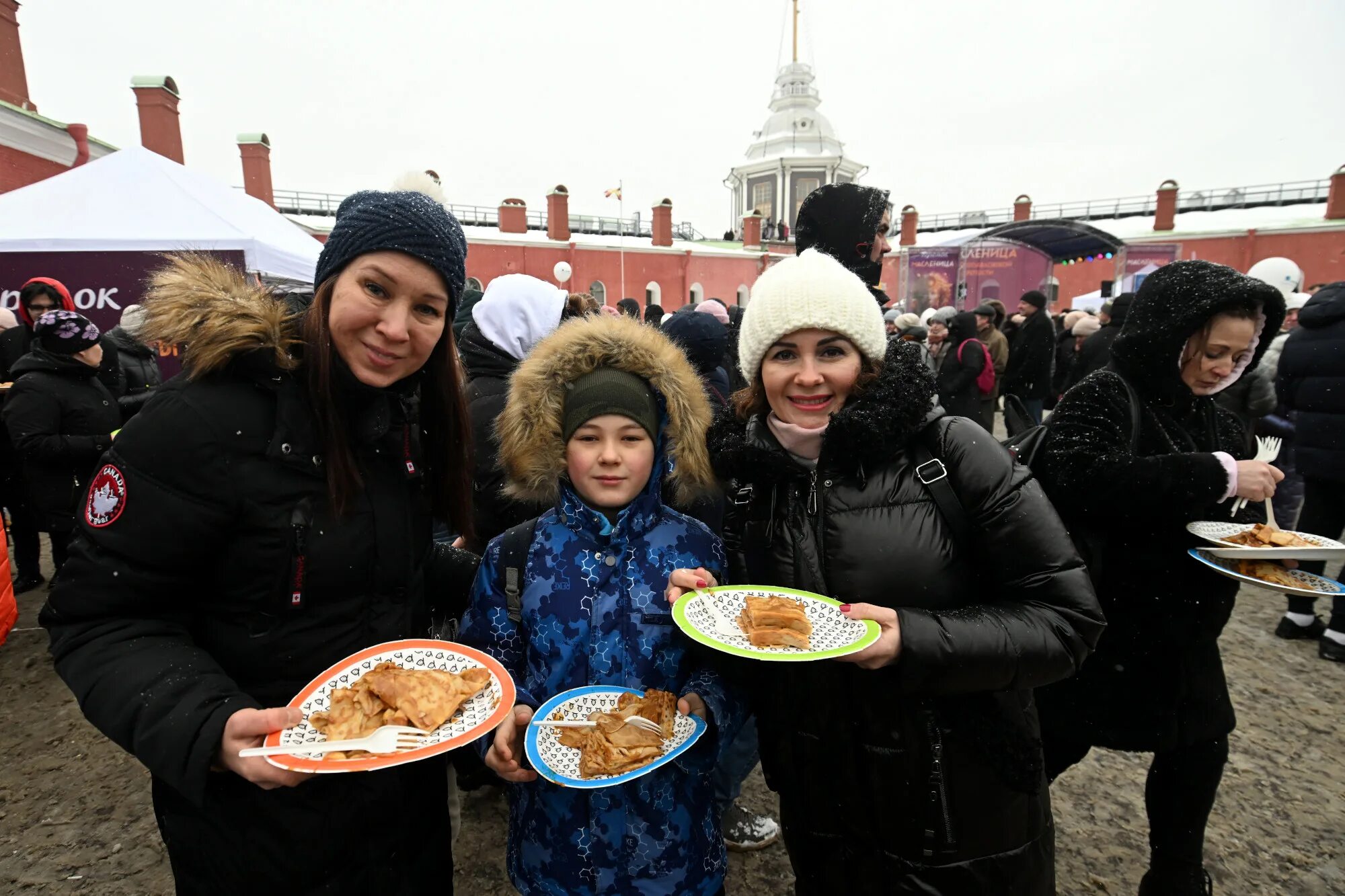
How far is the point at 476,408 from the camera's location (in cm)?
322

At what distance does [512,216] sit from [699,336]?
30.2 meters

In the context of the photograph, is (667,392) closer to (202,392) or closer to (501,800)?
(202,392)

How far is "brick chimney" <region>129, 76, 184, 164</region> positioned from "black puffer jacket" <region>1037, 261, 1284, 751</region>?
66.8 ft

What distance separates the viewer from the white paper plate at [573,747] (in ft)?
4.91

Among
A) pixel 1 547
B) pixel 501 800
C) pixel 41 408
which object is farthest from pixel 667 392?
pixel 41 408

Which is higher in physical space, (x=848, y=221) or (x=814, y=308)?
(x=848, y=221)

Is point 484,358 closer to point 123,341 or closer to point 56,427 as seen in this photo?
point 56,427

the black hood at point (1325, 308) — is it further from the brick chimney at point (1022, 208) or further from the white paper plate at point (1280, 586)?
the brick chimney at point (1022, 208)

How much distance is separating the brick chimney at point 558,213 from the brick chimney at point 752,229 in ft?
39.1

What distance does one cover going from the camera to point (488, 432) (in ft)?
10.2

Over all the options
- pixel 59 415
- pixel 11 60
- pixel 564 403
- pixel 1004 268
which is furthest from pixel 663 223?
pixel 564 403

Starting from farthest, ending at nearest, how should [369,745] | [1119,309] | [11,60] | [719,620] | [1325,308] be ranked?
1. [11,60]
2. [1119,309]
3. [1325,308]
4. [719,620]
5. [369,745]

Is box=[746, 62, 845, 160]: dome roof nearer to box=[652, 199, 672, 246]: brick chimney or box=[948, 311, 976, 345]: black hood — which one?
box=[652, 199, 672, 246]: brick chimney

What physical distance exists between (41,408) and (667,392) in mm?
5369
